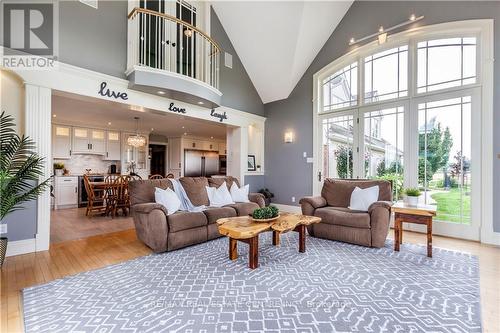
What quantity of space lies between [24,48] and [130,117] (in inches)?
134

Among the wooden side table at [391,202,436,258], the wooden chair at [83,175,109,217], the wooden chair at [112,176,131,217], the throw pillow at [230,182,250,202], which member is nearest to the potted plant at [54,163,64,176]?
the wooden chair at [83,175,109,217]

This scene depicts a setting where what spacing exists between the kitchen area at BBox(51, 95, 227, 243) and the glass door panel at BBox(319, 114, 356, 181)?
2763mm

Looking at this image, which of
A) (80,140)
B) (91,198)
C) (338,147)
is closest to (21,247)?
(91,198)

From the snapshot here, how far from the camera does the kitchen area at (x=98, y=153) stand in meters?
4.94

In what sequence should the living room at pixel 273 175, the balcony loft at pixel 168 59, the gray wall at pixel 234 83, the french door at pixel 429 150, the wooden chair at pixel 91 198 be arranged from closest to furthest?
1. the living room at pixel 273 175
2. the french door at pixel 429 150
3. the balcony loft at pixel 168 59
4. the wooden chair at pixel 91 198
5. the gray wall at pixel 234 83

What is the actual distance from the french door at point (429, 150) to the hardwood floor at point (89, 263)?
0.58 metres

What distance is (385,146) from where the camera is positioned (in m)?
4.59

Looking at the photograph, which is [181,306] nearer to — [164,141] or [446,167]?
[446,167]

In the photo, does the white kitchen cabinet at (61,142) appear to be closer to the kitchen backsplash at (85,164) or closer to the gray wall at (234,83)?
the kitchen backsplash at (85,164)

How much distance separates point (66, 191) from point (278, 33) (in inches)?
273

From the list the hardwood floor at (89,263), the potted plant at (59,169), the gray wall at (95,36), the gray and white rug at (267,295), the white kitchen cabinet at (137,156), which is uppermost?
the gray wall at (95,36)

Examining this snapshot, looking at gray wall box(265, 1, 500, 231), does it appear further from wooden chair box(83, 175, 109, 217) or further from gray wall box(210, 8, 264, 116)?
wooden chair box(83, 175, 109, 217)

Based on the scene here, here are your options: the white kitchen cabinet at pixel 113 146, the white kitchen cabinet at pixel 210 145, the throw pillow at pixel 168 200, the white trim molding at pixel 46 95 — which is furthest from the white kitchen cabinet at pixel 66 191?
the white kitchen cabinet at pixel 210 145

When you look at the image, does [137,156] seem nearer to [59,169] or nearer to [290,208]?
[59,169]
